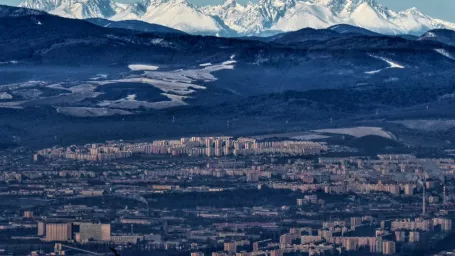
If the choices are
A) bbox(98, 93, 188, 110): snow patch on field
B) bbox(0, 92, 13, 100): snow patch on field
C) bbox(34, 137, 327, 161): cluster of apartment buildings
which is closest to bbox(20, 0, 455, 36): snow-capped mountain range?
bbox(0, 92, 13, 100): snow patch on field

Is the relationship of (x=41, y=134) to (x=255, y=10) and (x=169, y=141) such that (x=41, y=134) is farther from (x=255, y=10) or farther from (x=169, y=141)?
(x=255, y=10)

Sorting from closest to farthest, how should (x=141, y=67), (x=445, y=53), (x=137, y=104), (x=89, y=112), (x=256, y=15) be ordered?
(x=89, y=112) → (x=137, y=104) → (x=141, y=67) → (x=445, y=53) → (x=256, y=15)

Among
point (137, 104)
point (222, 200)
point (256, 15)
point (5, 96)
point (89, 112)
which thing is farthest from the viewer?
point (256, 15)

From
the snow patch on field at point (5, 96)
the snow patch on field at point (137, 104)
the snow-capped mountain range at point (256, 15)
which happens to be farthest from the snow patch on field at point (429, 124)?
the snow-capped mountain range at point (256, 15)

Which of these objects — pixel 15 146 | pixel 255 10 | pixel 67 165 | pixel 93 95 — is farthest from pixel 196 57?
pixel 255 10

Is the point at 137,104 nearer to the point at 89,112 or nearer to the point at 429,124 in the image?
the point at 89,112

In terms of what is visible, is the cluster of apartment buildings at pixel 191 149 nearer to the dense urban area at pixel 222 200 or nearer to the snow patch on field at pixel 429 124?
the dense urban area at pixel 222 200

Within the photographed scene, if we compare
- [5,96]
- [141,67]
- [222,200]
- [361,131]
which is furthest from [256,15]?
[222,200]
